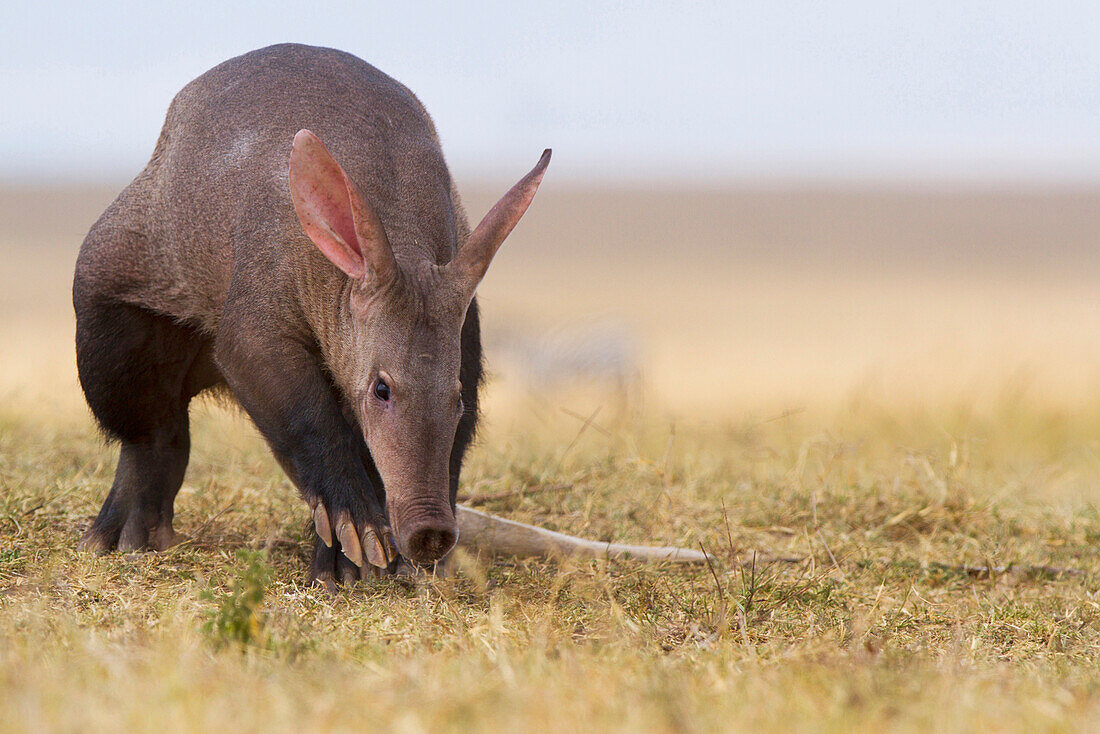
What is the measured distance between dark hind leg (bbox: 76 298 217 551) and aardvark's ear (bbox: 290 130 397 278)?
3.51 ft

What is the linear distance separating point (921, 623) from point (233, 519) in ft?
8.32

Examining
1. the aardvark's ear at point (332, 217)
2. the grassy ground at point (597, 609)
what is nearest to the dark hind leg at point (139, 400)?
the grassy ground at point (597, 609)

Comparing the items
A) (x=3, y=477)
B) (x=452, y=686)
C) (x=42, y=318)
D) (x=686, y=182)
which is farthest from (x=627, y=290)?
(x=686, y=182)

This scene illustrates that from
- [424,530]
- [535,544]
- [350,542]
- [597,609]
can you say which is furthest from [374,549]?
[535,544]

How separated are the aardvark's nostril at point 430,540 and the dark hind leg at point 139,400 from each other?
1.52 meters

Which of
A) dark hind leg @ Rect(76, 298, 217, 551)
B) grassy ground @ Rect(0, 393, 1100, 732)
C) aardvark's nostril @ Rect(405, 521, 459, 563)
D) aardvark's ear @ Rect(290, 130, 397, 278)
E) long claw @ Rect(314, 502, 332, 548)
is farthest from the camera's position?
dark hind leg @ Rect(76, 298, 217, 551)

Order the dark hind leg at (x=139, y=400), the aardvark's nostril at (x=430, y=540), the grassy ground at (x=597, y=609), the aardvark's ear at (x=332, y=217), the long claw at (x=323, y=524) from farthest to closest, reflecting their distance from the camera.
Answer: the dark hind leg at (x=139, y=400) < the long claw at (x=323, y=524) < the aardvark's ear at (x=332, y=217) < the aardvark's nostril at (x=430, y=540) < the grassy ground at (x=597, y=609)

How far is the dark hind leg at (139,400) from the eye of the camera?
15.4 ft

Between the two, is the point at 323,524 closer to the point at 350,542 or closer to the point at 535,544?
the point at 350,542

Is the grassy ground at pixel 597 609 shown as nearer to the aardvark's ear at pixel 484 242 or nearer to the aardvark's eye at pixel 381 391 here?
the aardvark's eye at pixel 381 391

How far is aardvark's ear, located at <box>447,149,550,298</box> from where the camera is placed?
12.9 feet

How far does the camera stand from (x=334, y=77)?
461cm

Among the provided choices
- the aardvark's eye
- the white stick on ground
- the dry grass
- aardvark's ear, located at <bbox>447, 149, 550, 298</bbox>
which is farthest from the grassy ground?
aardvark's ear, located at <bbox>447, 149, 550, 298</bbox>

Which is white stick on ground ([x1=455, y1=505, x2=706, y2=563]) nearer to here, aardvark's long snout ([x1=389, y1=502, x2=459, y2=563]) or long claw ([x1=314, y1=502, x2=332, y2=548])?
long claw ([x1=314, y1=502, x2=332, y2=548])
